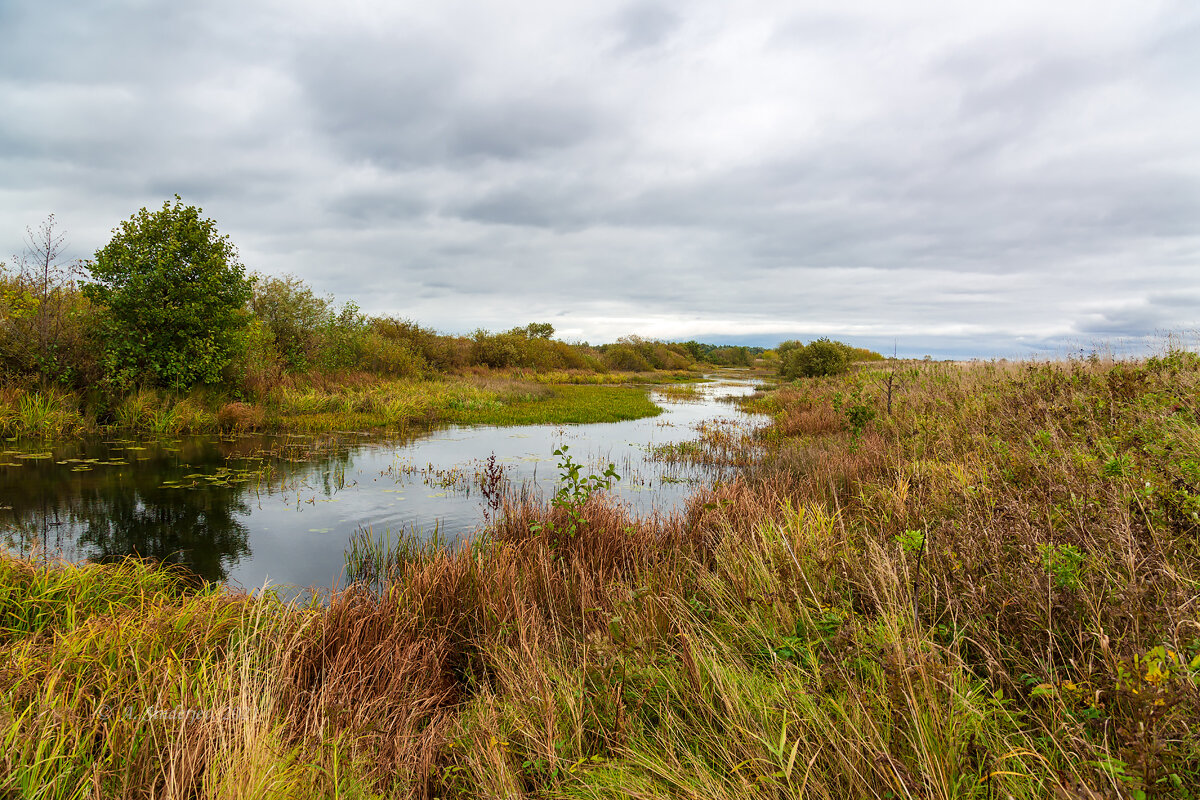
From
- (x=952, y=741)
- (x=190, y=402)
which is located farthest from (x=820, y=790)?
(x=190, y=402)

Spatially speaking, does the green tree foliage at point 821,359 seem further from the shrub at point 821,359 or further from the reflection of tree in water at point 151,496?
the reflection of tree in water at point 151,496

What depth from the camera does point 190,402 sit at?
16672 mm

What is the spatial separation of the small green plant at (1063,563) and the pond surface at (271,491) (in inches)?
198

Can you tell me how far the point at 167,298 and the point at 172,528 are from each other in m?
11.7

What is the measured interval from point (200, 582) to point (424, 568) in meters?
3.30

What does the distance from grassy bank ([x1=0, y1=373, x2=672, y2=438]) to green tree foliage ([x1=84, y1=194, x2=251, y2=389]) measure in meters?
1.00

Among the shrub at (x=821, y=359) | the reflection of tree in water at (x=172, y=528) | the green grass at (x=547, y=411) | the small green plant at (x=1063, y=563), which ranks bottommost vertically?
the reflection of tree in water at (x=172, y=528)

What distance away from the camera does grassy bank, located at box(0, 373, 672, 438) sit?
14008 millimetres

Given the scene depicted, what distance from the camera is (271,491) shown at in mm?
10375

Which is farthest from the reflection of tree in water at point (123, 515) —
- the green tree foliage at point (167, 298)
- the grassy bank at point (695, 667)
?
the green tree foliage at point (167, 298)

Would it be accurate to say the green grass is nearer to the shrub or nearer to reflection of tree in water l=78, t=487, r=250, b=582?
reflection of tree in water l=78, t=487, r=250, b=582

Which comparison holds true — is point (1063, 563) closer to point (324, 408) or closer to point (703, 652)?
point (703, 652)

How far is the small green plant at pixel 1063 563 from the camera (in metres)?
2.94

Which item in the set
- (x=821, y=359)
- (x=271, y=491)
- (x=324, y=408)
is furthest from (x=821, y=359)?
(x=271, y=491)
